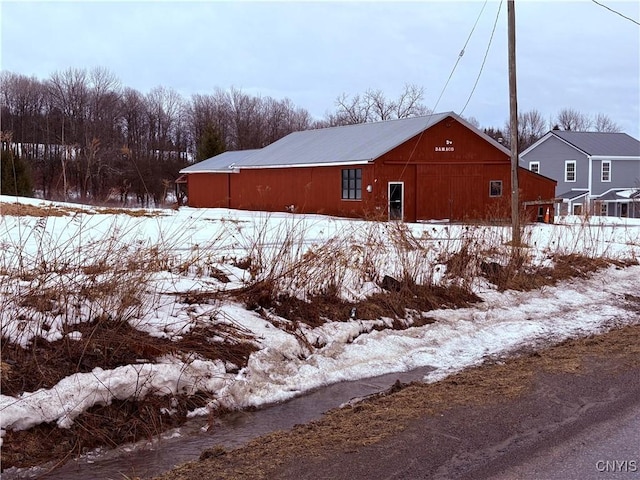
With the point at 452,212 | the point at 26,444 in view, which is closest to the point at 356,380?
the point at 26,444

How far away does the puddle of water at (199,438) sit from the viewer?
4828 mm

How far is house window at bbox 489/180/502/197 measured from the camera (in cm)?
3438

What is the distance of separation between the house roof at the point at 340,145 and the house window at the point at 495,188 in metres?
1.67

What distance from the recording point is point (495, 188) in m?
34.6

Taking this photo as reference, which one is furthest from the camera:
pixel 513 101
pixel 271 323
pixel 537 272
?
pixel 513 101

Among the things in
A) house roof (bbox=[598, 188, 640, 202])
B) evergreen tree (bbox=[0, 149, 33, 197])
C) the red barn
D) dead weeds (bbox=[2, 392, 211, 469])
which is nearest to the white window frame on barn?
house roof (bbox=[598, 188, 640, 202])

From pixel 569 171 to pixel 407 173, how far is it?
2890 cm

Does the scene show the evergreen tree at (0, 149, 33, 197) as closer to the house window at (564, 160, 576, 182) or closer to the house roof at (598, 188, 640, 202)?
the house window at (564, 160, 576, 182)

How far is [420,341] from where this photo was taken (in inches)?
339

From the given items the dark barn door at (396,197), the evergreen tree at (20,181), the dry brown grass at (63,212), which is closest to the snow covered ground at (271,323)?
the dry brown grass at (63,212)

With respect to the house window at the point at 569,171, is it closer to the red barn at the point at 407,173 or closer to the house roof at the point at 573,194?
the house roof at the point at 573,194

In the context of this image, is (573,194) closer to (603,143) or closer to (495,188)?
(603,143)

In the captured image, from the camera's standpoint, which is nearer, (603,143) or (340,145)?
(340,145)

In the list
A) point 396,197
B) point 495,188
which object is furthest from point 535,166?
point 396,197
